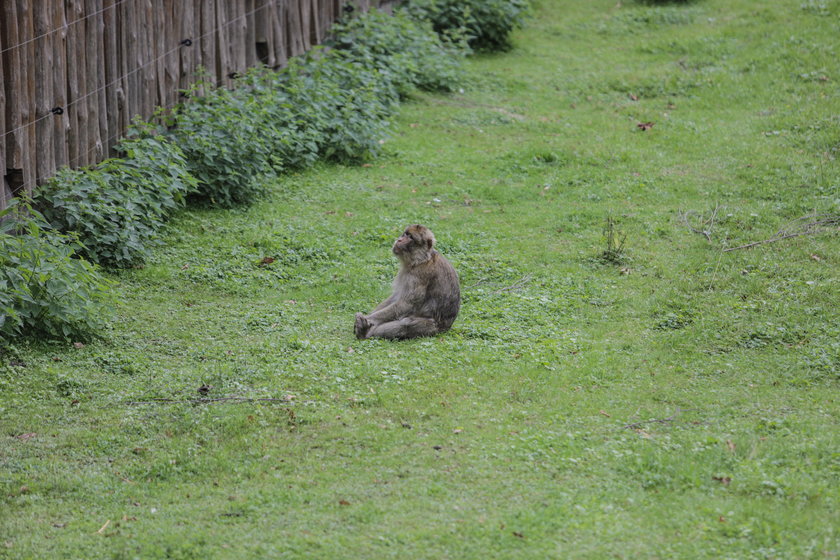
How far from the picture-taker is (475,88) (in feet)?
59.5

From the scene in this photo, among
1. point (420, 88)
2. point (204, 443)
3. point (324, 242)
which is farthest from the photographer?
point (420, 88)

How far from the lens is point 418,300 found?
924 centimetres

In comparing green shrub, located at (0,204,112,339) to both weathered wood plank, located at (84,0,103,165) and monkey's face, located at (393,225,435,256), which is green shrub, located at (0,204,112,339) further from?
monkey's face, located at (393,225,435,256)

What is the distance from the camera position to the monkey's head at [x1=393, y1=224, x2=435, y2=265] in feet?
30.7

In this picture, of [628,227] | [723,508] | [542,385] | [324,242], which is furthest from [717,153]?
[723,508]

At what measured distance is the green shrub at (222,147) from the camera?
12.3 metres

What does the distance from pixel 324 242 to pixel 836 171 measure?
7.28m

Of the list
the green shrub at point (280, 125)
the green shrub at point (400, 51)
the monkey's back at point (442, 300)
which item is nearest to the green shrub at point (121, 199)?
the green shrub at point (280, 125)

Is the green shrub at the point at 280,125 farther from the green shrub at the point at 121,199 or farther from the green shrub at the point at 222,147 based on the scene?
the green shrub at the point at 121,199

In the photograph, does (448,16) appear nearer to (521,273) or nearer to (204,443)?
(521,273)

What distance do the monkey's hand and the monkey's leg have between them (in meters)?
0.05

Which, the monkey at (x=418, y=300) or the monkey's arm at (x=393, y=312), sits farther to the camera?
the monkey's arm at (x=393, y=312)

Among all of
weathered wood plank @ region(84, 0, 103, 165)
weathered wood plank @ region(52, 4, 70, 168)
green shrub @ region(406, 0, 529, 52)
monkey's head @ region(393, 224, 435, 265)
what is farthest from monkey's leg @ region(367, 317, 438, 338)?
green shrub @ region(406, 0, 529, 52)

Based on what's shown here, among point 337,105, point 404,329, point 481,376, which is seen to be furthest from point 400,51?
point 481,376
